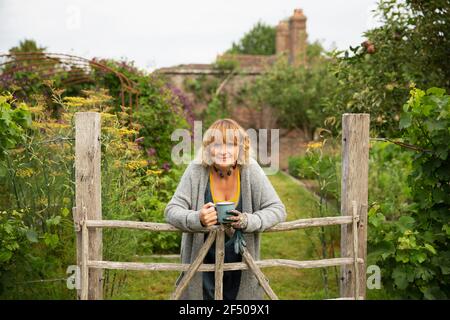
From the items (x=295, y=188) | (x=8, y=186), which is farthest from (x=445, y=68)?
(x=295, y=188)

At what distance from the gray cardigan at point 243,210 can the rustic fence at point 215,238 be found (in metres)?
0.11

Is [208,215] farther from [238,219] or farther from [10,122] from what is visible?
[10,122]

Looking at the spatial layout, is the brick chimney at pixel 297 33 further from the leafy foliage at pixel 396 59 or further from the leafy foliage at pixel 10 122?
the leafy foliage at pixel 10 122

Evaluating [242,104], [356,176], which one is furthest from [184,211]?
[242,104]

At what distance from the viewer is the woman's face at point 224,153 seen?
321cm

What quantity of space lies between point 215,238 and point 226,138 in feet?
1.93

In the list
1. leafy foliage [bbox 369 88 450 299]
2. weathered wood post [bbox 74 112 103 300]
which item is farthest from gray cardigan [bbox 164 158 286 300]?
leafy foliage [bbox 369 88 450 299]

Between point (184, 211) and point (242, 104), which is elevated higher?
point (242, 104)

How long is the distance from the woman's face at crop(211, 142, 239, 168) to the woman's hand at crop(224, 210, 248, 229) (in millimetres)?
285

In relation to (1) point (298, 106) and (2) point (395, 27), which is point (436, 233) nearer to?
(2) point (395, 27)

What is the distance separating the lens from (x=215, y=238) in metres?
3.35

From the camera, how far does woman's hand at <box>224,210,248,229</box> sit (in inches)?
121

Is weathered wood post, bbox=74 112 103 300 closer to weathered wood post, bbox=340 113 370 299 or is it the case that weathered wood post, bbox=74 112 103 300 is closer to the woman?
the woman

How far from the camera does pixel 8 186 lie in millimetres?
4887
